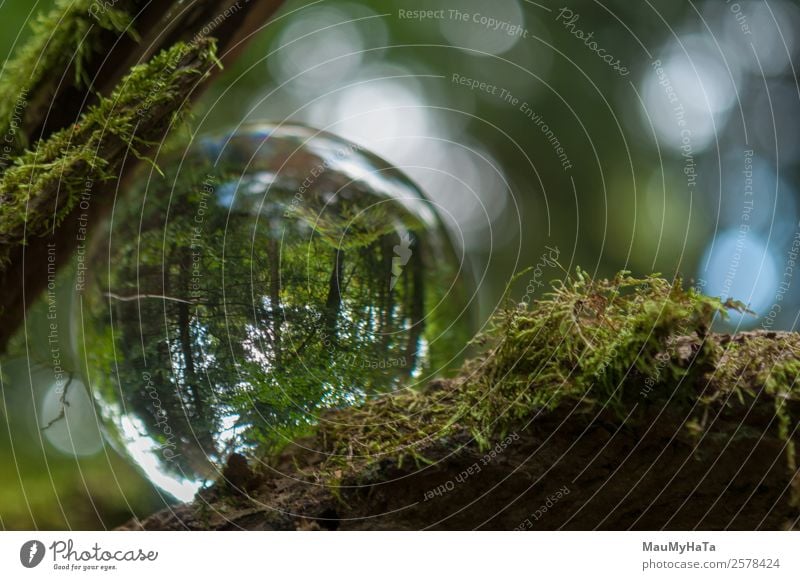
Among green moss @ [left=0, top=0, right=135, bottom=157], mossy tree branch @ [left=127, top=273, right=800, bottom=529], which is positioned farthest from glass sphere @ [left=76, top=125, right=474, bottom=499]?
green moss @ [left=0, top=0, right=135, bottom=157]

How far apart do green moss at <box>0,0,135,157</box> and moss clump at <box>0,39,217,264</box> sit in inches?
6.2

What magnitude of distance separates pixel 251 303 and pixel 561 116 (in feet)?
6.69

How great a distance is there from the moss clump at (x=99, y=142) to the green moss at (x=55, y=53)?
16 cm

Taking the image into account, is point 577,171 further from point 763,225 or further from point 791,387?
point 791,387

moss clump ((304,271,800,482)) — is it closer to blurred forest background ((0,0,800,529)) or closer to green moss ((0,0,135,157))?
green moss ((0,0,135,157))

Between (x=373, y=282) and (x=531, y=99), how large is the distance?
1.90 metres

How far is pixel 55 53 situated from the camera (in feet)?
3.87

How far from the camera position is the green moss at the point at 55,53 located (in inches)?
45.3

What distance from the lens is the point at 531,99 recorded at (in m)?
2.71

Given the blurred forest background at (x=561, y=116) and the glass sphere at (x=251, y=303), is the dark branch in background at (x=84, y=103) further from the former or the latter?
the blurred forest background at (x=561, y=116)

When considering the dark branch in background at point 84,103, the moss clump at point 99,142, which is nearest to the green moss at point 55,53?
the dark branch in background at point 84,103

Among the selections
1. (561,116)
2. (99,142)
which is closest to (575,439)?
(99,142)

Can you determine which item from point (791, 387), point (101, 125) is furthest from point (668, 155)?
point (101, 125)

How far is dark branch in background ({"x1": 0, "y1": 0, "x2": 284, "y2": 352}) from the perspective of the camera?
1.05 m
